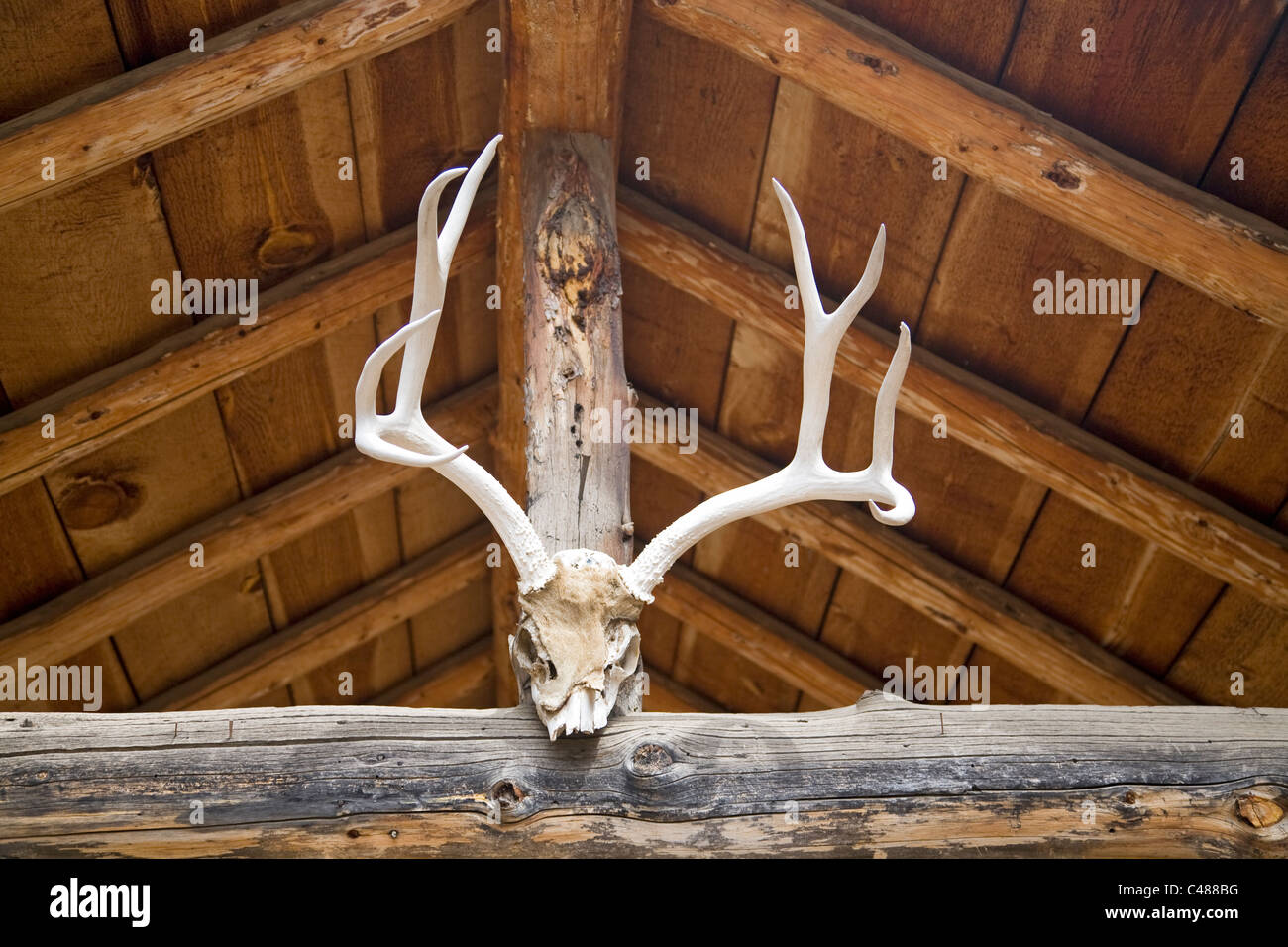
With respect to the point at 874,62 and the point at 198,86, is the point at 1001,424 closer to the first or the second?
the point at 874,62

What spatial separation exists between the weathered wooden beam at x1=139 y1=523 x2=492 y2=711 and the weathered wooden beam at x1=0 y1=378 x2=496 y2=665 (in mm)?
482

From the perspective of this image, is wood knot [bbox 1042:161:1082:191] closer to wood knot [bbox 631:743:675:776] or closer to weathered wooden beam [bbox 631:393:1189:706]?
weathered wooden beam [bbox 631:393:1189:706]

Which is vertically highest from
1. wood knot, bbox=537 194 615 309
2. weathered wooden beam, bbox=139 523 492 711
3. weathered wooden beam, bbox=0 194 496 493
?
wood knot, bbox=537 194 615 309

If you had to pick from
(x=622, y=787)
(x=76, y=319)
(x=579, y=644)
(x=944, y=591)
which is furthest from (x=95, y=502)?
(x=944, y=591)

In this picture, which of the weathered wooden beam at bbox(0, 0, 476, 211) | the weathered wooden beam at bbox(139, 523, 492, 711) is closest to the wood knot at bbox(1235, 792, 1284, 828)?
the weathered wooden beam at bbox(0, 0, 476, 211)

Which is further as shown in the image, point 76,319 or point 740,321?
point 740,321

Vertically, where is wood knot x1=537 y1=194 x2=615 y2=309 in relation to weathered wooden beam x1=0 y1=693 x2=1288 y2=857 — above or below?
above

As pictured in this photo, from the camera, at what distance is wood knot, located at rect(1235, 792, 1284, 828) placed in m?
1.85

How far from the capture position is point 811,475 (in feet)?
6.80

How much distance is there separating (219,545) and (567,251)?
1.50m

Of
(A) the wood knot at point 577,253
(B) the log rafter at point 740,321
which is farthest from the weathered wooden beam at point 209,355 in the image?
(A) the wood knot at point 577,253

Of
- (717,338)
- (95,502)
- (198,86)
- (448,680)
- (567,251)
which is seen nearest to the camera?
(198,86)

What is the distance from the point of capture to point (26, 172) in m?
2.41

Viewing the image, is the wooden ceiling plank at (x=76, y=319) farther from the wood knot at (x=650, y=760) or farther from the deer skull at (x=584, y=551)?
the wood knot at (x=650, y=760)
